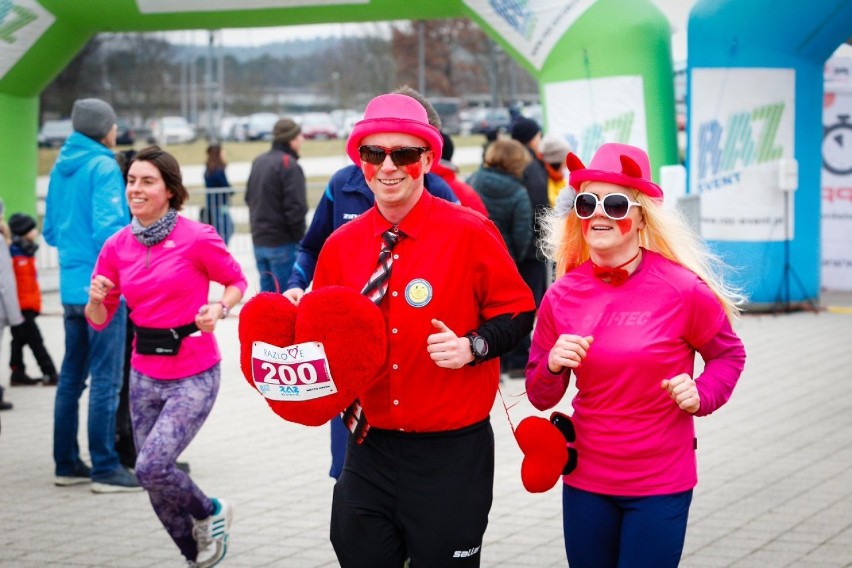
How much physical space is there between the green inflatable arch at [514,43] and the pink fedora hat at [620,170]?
27.7 feet

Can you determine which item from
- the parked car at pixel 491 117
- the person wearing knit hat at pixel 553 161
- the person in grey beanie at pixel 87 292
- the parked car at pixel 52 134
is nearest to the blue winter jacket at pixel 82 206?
the person in grey beanie at pixel 87 292

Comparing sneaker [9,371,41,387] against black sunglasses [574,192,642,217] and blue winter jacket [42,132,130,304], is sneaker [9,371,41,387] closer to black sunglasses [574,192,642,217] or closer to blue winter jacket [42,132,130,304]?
blue winter jacket [42,132,130,304]

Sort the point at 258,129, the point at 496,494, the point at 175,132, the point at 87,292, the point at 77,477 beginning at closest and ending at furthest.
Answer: the point at 496,494, the point at 87,292, the point at 77,477, the point at 175,132, the point at 258,129

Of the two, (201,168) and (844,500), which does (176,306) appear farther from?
(201,168)

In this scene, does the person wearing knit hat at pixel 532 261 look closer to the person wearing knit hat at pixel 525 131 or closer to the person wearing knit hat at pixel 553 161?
the person wearing knit hat at pixel 553 161

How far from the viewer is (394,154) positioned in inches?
145

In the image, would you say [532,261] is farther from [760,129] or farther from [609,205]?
[609,205]

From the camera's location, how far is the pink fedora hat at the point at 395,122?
3699 mm

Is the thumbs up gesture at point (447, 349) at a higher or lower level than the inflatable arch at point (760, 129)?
lower

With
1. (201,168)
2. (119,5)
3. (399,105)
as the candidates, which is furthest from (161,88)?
(399,105)

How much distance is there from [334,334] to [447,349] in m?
0.33

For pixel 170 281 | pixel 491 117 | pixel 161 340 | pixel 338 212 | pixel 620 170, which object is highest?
pixel 491 117

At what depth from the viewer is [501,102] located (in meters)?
66.0

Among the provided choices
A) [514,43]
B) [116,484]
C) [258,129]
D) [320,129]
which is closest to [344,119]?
[258,129]
